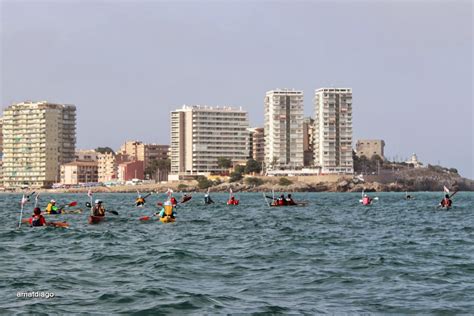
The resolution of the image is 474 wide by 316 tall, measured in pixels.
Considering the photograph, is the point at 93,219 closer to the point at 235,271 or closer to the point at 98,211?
the point at 98,211

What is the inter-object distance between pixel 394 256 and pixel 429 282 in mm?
6849

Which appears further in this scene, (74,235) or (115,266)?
(74,235)

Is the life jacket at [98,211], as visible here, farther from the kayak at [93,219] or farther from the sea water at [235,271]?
the sea water at [235,271]

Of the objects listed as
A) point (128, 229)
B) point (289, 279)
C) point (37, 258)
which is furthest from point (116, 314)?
point (128, 229)

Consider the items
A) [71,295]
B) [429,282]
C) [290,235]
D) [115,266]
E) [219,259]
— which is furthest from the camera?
[290,235]

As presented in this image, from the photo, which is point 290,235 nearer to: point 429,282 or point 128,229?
point 128,229

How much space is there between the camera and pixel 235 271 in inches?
1074

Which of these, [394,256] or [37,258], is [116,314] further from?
[394,256]

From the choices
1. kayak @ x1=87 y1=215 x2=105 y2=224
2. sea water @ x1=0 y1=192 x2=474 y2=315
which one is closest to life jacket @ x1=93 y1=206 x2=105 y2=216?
kayak @ x1=87 y1=215 x2=105 y2=224

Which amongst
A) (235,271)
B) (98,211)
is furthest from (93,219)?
(235,271)

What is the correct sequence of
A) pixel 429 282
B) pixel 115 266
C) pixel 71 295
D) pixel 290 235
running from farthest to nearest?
pixel 290 235, pixel 115 266, pixel 429 282, pixel 71 295

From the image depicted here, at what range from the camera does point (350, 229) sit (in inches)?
1889

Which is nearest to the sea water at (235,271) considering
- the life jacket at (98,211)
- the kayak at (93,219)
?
the kayak at (93,219)

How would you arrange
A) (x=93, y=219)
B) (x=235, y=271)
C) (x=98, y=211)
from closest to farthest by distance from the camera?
(x=235, y=271) → (x=93, y=219) → (x=98, y=211)
